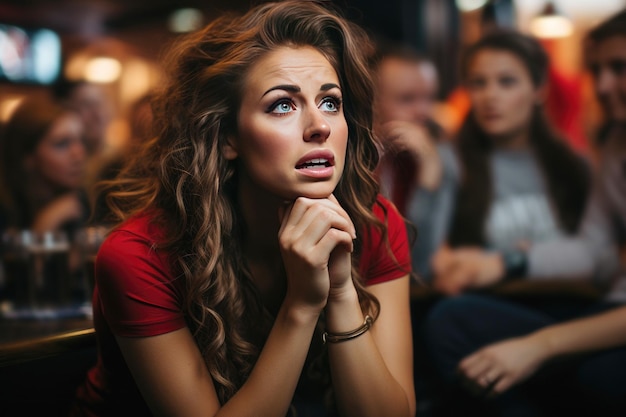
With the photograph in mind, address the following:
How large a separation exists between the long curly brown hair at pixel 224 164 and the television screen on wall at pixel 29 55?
207 inches

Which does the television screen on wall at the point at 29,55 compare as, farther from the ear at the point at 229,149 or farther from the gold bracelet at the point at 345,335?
the gold bracelet at the point at 345,335

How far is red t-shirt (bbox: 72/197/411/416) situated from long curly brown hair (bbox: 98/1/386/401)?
0.11ft

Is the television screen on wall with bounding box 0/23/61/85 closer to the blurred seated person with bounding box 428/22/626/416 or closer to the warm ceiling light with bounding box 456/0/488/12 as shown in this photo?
the warm ceiling light with bounding box 456/0/488/12

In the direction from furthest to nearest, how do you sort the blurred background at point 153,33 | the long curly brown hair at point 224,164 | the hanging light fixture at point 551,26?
the blurred background at point 153,33 < the hanging light fixture at point 551,26 < the long curly brown hair at point 224,164

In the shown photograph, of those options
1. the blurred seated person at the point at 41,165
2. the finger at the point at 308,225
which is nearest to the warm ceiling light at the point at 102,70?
Result: the blurred seated person at the point at 41,165

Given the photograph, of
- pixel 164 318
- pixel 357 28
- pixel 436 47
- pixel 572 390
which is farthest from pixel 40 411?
pixel 436 47

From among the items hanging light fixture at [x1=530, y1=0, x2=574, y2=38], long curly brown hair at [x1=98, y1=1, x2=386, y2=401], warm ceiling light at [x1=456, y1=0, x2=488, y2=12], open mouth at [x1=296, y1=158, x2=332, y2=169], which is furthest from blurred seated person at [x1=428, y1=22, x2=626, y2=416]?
warm ceiling light at [x1=456, y1=0, x2=488, y2=12]

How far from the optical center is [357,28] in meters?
1.41

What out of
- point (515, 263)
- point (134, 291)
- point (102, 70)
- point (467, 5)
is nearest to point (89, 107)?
point (515, 263)

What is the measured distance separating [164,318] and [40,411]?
473 millimetres

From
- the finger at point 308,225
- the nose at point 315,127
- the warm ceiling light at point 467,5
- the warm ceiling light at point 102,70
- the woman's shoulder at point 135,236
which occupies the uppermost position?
the nose at point 315,127

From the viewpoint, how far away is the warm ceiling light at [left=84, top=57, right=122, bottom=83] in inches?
255

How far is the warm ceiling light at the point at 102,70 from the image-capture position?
6.48 meters

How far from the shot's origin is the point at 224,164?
4.39 feet
